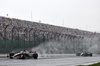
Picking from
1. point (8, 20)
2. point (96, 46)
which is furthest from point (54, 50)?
point (96, 46)

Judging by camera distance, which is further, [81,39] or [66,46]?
[81,39]

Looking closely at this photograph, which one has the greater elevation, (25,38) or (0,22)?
(0,22)

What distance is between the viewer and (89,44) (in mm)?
57594

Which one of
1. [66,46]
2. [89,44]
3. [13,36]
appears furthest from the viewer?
[89,44]

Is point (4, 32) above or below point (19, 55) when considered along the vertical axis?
above

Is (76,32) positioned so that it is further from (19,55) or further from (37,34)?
(19,55)

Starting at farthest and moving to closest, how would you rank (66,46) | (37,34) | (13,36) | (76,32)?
(76,32) < (66,46) < (37,34) < (13,36)

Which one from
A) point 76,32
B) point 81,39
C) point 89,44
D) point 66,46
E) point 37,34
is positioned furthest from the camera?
point 76,32

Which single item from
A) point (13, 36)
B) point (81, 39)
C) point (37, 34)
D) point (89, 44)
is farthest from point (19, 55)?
point (89, 44)

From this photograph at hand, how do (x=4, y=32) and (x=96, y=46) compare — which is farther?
(x=96, y=46)

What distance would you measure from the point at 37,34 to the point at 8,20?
5486 mm

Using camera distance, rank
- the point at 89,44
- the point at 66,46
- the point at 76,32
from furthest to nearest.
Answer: the point at 76,32 → the point at 89,44 → the point at 66,46

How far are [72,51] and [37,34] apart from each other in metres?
9.83

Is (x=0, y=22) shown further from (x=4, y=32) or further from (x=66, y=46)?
(x=66, y=46)
